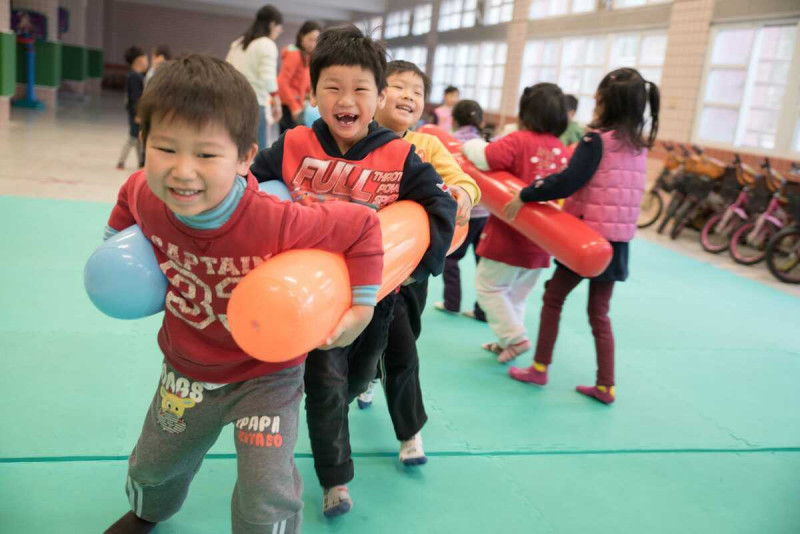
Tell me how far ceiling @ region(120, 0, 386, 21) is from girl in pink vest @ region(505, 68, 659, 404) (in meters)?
17.2

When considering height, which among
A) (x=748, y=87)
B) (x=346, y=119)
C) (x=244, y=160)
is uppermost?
(x=748, y=87)

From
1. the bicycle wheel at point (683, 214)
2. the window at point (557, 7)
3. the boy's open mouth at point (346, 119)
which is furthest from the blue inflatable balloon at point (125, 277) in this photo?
the window at point (557, 7)

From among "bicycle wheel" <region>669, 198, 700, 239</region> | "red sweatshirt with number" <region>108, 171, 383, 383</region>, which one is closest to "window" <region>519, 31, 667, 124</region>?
"bicycle wheel" <region>669, 198, 700, 239</region>

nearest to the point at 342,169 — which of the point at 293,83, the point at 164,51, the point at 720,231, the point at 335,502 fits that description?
the point at 335,502

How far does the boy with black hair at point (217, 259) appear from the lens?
122 cm

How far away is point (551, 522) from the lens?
2.03m

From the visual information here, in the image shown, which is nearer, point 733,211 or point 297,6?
point 733,211

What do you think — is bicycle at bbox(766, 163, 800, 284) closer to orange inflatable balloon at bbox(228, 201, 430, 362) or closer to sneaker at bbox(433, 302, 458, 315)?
sneaker at bbox(433, 302, 458, 315)

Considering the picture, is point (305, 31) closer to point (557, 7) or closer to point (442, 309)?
point (442, 309)

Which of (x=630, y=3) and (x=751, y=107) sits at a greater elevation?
(x=630, y=3)

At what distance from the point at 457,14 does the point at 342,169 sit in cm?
1709

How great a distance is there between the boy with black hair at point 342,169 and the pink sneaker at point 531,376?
1372 millimetres

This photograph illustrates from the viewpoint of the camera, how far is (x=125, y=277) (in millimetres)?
1312

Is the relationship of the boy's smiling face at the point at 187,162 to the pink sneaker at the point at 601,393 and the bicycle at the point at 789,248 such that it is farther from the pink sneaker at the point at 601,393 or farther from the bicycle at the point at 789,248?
the bicycle at the point at 789,248
